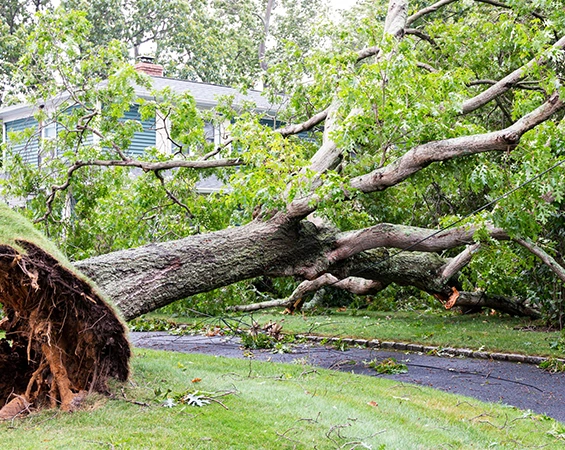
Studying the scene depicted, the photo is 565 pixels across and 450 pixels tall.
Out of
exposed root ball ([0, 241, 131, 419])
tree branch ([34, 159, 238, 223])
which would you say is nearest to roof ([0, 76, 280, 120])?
tree branch ([34, 159, 238, 223])

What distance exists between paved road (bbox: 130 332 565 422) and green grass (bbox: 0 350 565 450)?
2.51ft

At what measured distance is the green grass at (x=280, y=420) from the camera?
16.6 feet

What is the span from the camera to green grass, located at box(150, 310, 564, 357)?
464 inches

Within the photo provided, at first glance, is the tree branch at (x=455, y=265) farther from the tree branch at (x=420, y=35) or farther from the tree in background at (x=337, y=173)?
the tree branch at (x=420, y=35)

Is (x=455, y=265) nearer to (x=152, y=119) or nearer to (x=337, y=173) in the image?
(x=337, y=173)

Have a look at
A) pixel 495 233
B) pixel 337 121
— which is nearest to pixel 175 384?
pixel 337 121

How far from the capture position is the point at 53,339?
5.97 m

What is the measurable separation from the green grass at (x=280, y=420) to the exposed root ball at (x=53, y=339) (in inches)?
10.0

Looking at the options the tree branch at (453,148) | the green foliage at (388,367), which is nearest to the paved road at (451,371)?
the green foliage at (388,367)

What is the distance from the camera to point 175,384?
6.87 meters

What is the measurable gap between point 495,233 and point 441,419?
5252mm

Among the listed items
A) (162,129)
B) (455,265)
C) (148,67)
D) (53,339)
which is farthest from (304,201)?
(148,67)

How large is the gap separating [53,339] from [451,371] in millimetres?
6005

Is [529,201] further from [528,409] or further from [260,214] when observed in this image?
[260,214]
